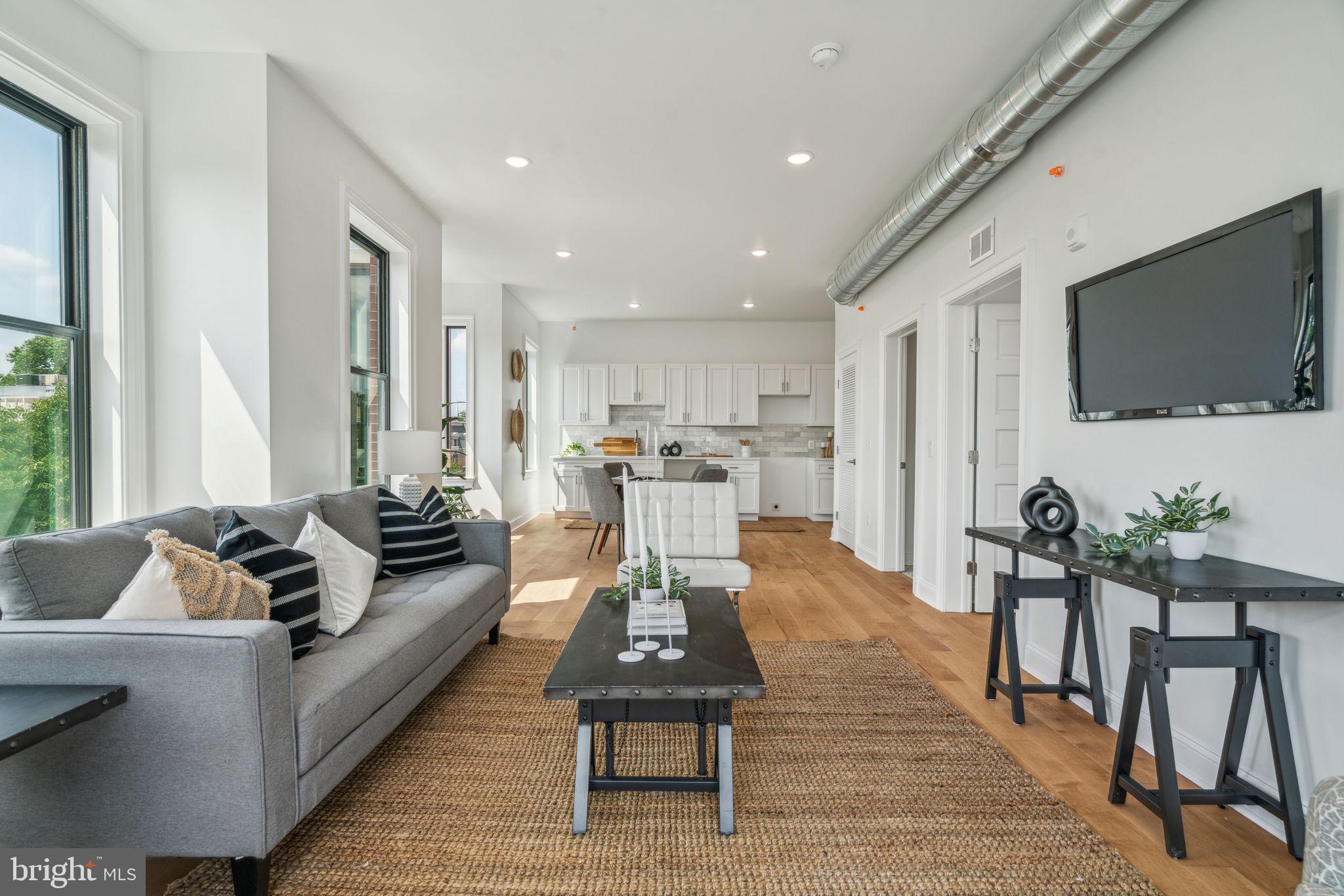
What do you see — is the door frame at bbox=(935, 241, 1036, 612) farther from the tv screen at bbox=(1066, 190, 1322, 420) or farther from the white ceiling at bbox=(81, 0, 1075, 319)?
the tv screen at bbox=(1066, 190, 1322, 420)

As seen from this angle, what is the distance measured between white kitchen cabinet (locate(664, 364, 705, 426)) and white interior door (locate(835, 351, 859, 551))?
93.2 inches

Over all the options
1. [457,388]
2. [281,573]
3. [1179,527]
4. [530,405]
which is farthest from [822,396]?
[281,573]

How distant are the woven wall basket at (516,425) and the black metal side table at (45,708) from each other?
583 cm

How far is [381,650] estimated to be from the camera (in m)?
2.13

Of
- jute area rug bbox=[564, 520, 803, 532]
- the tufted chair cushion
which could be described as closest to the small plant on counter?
the tufted chair cushion

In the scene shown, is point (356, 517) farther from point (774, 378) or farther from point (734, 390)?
point (774, 378)

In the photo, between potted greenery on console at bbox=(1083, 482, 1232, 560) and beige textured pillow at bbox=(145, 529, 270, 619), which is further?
potted greenery on console at bbox=(1083, 482, 1232, 560)

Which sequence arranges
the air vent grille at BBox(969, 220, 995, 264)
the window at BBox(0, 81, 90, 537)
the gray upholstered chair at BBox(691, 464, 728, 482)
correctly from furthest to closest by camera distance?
the gray upholstered chair at BBox(691, 464, 728, 482)
the air vent grille at BBox(969, 220, 995, 264)
the window at BBox(0, 81, 90, 537)

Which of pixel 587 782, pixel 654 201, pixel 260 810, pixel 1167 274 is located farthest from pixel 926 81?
pixel 260 810

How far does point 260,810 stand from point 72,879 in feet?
1.34

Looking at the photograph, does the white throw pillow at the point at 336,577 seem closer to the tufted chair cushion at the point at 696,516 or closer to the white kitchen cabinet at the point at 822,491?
the tufted chair cushion at the point at 696,516

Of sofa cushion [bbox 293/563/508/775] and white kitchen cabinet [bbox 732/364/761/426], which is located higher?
white kitchen cabinet [bbox 732/364/761/426]

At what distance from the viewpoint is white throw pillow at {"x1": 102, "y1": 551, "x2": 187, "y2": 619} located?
163 cm

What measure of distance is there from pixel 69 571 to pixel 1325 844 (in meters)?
2.63
